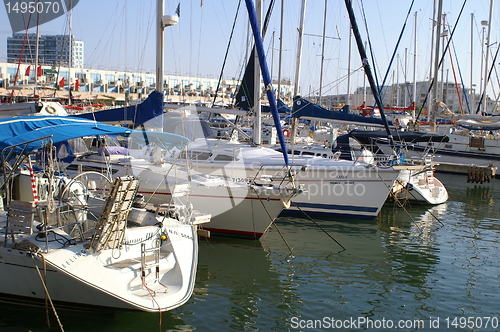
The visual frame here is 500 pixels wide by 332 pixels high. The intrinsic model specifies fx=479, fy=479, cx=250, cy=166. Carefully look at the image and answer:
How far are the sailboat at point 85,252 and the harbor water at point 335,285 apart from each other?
0.64 m

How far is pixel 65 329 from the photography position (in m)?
7.66

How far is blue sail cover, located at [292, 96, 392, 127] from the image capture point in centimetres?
1802

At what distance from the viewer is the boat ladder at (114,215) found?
24.6 feet

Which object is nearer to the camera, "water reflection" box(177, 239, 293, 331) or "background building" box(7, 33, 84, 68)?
"water reflection" box(177, 239, 293, 331)

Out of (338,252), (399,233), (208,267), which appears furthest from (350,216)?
(208,267)

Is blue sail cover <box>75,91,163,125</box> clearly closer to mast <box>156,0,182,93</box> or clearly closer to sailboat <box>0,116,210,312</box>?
mast <box>156,0,182,93</box>

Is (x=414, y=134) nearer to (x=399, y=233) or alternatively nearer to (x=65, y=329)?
(x=399, y=233)

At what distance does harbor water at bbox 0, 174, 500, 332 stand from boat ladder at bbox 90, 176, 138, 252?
1.23 m

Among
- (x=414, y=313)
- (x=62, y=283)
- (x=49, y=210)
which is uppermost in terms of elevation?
(x=49, y=210)

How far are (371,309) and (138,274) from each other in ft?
14.2

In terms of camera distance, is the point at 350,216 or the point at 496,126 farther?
the point at 496,126

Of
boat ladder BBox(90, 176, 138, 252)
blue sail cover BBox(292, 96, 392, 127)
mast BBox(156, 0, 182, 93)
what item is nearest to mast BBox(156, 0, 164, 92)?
mast BBox(156, 0, 182, 93)

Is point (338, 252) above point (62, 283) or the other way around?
the other way around

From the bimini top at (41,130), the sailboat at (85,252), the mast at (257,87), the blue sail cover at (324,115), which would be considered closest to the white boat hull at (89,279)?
the sailboat at (85,252)
